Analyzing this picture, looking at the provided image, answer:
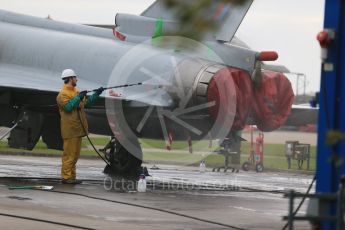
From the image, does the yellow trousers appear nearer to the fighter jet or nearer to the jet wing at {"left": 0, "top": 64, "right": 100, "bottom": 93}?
the fighter jet

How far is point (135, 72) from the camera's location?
16031mm

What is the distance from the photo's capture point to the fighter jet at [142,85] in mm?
15438

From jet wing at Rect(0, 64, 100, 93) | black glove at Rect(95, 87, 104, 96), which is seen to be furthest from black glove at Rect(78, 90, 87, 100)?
jet wing at Rect(0, 64, 100, 93)

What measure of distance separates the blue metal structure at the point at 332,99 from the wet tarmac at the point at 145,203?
286 cm

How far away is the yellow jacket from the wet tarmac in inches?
36.3

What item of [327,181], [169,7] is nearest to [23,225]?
[327,181]

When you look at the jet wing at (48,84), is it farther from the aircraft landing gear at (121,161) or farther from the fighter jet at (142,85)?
the aircraft landing gear at (121,161)

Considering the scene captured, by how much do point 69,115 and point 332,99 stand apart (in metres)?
8.32

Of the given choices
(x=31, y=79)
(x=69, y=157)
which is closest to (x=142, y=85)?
(x=69, y=157)

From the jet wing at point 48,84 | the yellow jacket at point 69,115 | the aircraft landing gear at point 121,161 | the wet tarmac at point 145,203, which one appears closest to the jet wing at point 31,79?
the jet wing at point 48,84

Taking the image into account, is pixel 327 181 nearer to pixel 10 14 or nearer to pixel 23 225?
pixel 23 225

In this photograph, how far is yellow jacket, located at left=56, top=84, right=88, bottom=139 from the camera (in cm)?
1501

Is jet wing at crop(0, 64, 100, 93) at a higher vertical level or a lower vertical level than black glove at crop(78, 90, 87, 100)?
higher

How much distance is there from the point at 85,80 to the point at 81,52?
22.9 inches
